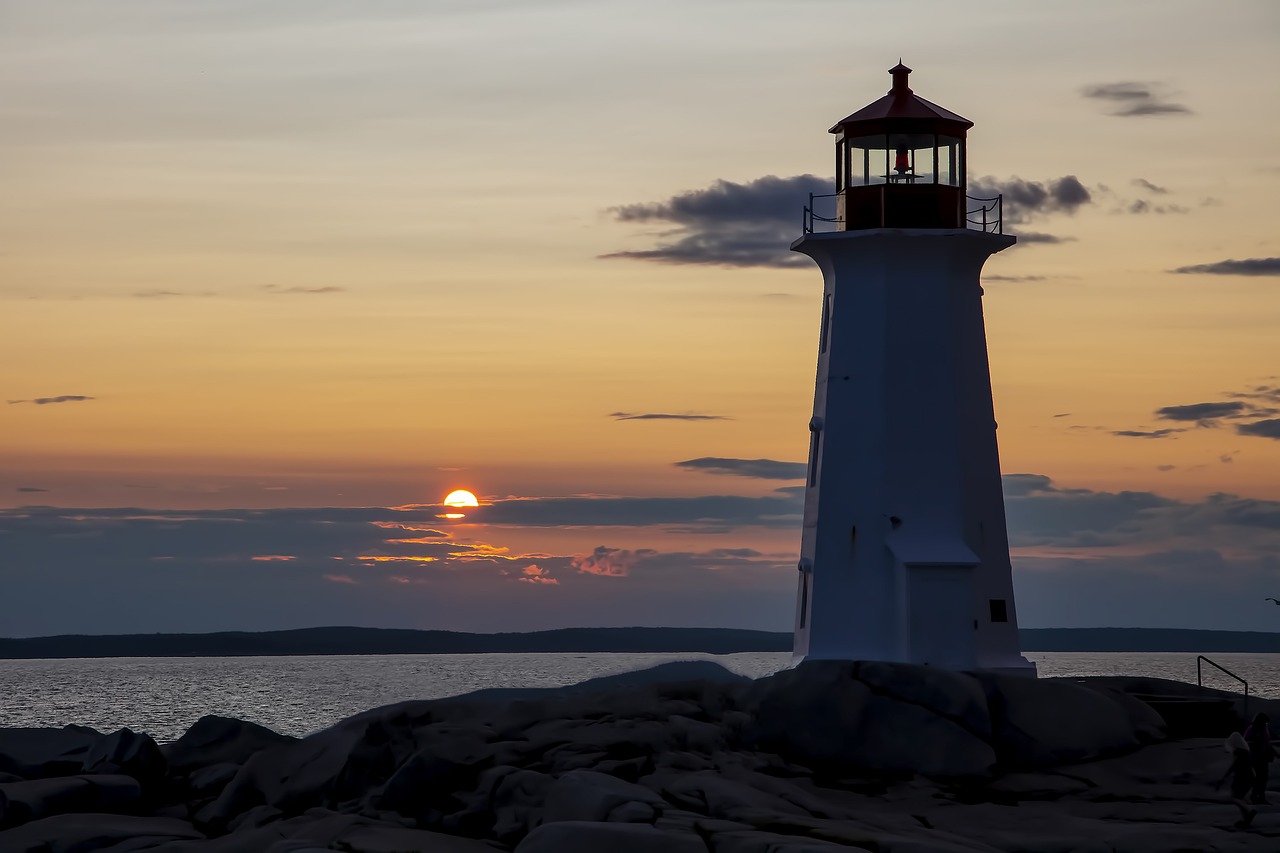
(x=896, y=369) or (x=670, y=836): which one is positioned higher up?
(x=896, y=369)

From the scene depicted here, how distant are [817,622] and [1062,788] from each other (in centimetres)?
602

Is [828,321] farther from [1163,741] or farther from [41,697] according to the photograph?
[41,697]

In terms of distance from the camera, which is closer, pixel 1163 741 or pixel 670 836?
pixel 670 836

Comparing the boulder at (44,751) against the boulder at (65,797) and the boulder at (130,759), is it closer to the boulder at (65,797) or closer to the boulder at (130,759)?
the boulder at (130,759)

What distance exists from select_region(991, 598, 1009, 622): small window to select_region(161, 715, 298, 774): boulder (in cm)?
1158

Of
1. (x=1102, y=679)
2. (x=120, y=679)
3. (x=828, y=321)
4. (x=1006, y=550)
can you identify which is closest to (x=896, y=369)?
(x=828, y=321)

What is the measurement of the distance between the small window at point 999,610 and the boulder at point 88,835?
522 inches

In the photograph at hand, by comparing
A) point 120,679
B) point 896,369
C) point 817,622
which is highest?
point 896,369

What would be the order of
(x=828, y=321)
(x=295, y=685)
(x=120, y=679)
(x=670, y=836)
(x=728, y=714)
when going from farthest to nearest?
(x=120, y=679), (x=295, y=685), (x=828, y=321), (x=728, y=714), (x=670, y=836)

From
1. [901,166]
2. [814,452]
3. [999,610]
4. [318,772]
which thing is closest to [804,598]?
[814,452]

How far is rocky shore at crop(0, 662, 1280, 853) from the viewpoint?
19297 mm

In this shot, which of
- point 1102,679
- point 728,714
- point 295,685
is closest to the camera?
point 728,714

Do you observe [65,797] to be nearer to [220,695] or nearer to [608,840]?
[608,840]

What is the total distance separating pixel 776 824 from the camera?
19.1m
